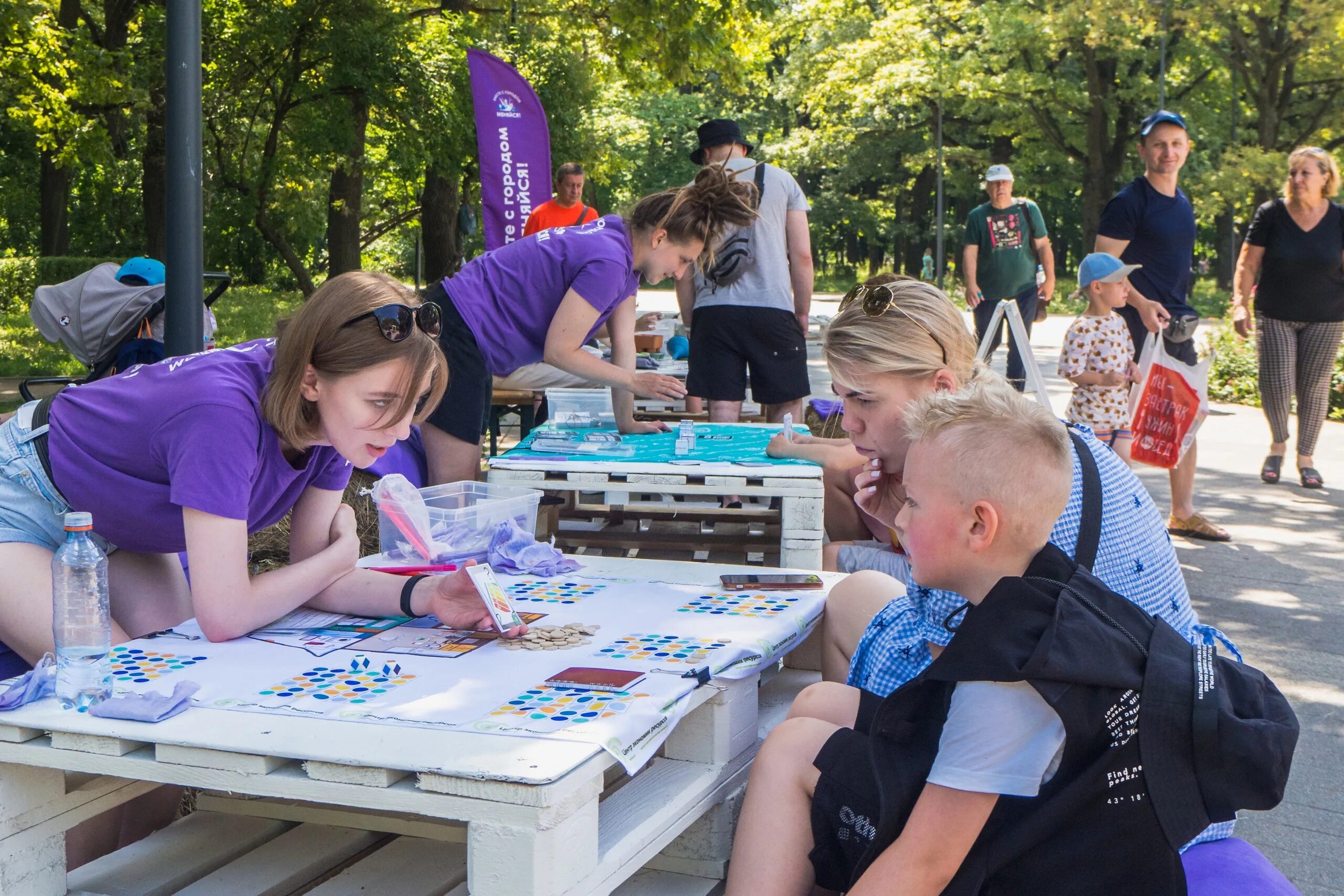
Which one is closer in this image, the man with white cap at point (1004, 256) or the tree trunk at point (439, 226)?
the man with white cap at point (1004, 256)

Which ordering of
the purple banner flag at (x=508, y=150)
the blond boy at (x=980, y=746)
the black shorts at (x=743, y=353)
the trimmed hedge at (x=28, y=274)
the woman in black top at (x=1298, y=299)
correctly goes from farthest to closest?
the trimmed hedge at (x=28, y=274)
the purple banner flag at (x=508, y=150)
the woman in black top at (x=1298, y=299)
the black shorts at (x=743, y=353)
the blond boy at (x=980, y=746)

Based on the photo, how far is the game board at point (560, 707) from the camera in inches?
70.7

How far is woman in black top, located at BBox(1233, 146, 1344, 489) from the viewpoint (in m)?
7.15

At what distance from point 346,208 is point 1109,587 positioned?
12.9 metres

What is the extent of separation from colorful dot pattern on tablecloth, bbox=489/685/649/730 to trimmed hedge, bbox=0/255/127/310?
21.4 m

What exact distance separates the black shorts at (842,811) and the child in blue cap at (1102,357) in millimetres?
4322

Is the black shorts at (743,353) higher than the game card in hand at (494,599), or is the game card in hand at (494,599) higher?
the black shorts at (743,353)

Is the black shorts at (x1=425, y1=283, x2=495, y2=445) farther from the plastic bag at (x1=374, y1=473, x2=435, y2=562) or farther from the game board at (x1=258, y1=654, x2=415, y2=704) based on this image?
the game board at (x1=258, y1=654, x2=415, y2=704)

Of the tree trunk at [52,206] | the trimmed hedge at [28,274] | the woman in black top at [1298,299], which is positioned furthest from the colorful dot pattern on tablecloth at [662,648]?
the tree trunk at [52,206]

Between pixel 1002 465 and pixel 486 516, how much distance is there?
6.22 ft

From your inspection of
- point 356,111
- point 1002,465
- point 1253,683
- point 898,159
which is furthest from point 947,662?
point 898,159

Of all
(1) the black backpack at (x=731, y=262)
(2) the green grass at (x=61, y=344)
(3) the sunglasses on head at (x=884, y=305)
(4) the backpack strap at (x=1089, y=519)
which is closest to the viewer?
(4) the backpack strap at (x=1089, y=519)

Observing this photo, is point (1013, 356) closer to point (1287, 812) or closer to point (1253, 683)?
point (1287, 812)

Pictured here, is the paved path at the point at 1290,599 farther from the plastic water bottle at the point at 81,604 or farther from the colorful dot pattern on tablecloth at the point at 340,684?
the plastic water bottle at the point at 81,604
